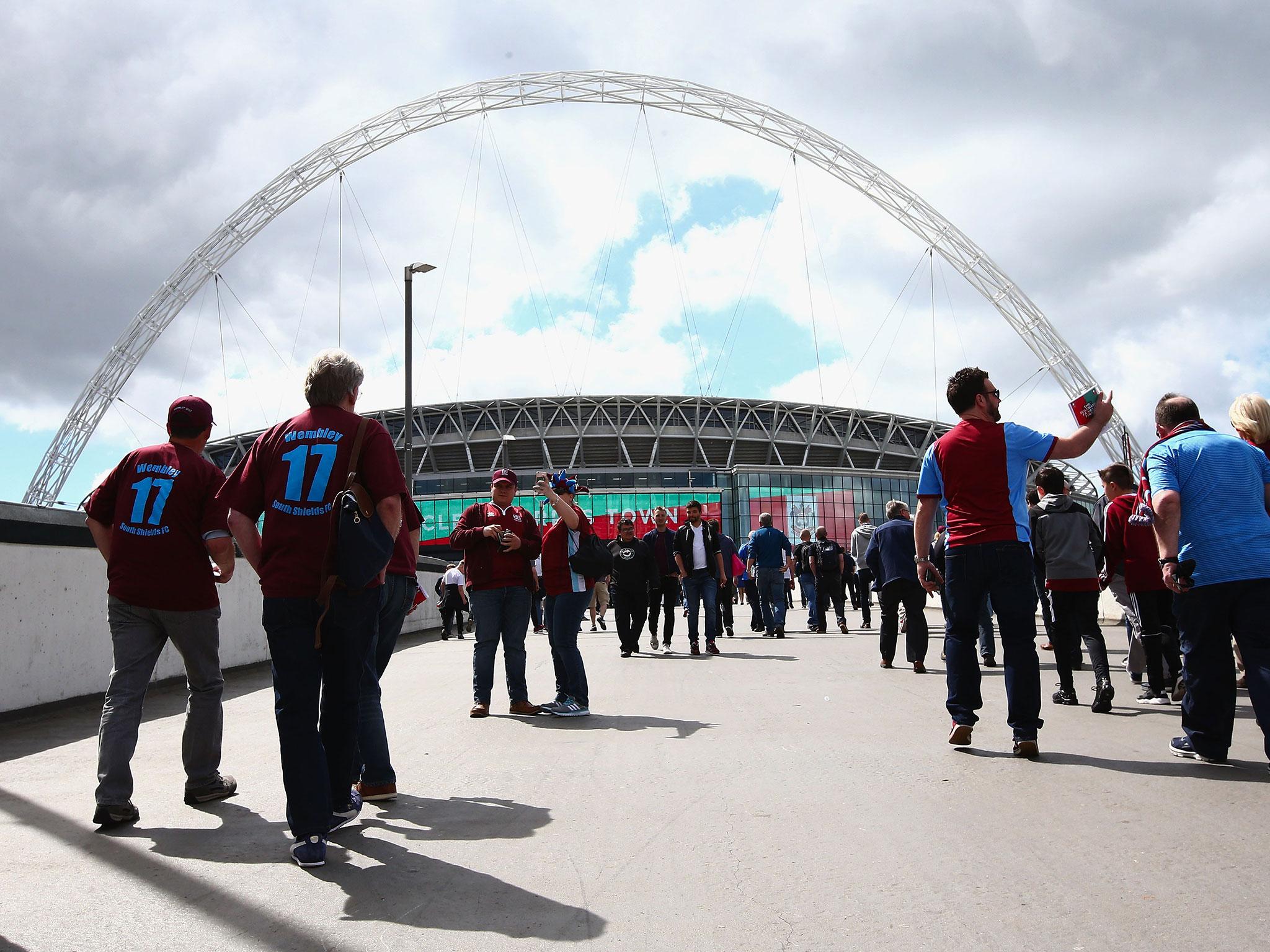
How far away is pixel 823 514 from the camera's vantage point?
246 feet

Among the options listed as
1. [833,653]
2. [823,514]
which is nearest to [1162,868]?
[833,653]

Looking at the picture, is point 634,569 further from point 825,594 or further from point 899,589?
point 825,594

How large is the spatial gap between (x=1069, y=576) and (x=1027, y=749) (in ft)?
9.08

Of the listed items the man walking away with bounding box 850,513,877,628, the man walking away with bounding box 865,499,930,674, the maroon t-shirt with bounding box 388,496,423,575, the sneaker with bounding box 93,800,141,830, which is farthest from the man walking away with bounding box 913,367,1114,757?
the man walking away with bounding box 850,513,877,628

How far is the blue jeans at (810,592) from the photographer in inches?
621

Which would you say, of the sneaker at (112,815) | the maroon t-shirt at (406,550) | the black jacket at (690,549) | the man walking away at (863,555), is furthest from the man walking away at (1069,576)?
the man walking away at (863,555)

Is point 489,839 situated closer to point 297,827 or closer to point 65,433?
point 297,827

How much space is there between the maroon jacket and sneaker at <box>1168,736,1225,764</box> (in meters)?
4.00

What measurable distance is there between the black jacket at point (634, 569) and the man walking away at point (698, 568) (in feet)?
2.48

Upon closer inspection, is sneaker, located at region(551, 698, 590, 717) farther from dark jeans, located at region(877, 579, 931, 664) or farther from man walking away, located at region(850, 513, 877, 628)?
man walking away, located at region(850, 513, 877, 628)

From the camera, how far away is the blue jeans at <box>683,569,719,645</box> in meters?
12.3

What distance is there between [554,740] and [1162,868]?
3.51 m

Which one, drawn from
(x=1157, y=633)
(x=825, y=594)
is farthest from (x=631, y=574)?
(x=1157, y=633)

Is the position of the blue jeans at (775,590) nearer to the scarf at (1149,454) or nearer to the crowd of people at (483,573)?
the crowd of people at (483,573)
